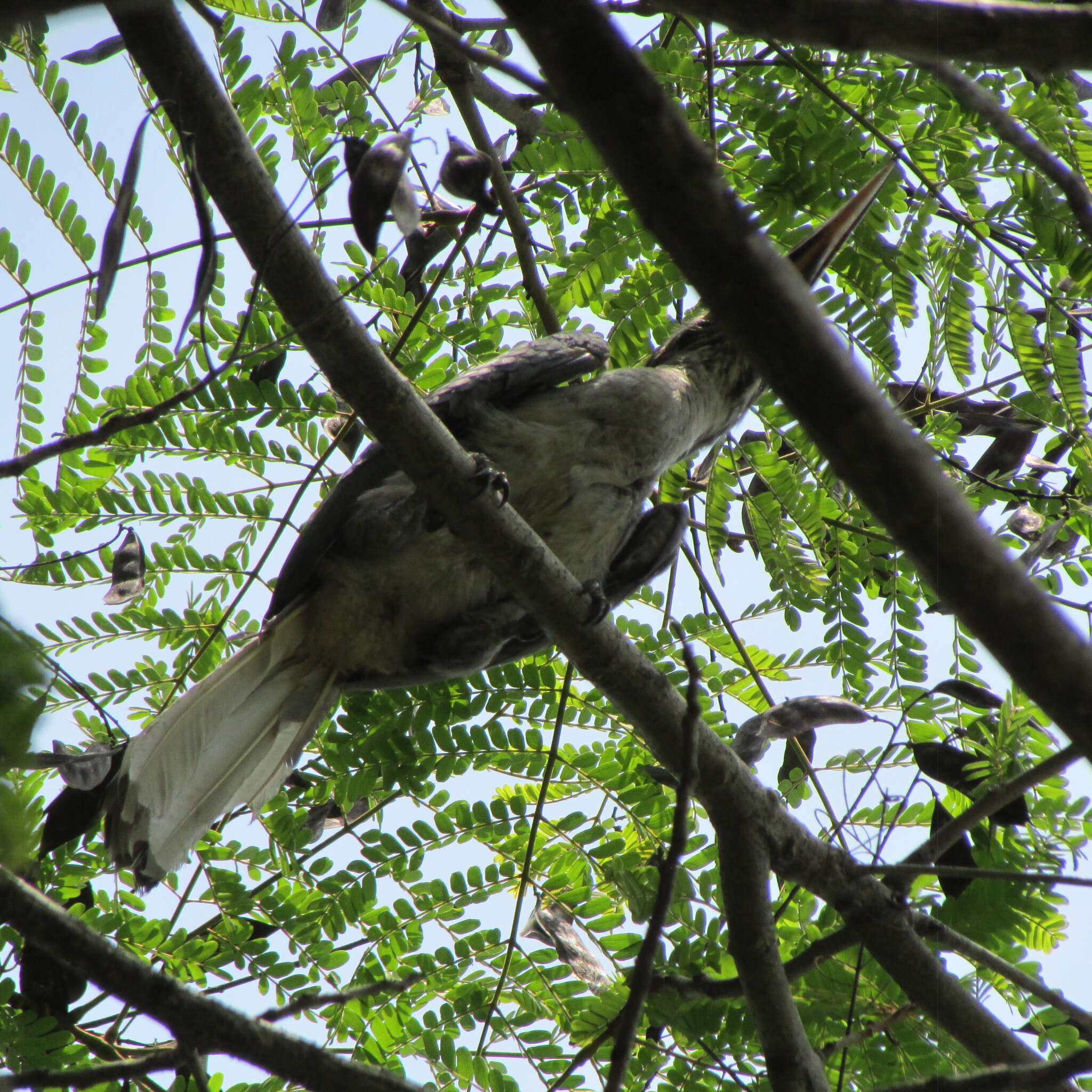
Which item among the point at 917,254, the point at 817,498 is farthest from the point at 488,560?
the point at 917,254

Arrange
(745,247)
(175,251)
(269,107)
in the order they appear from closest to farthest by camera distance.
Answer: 1. (745,247)
2. (175,251)
3. (269,107)

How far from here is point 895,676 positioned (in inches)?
121

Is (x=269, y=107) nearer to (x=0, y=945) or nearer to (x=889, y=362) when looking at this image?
(x=889, y=362)

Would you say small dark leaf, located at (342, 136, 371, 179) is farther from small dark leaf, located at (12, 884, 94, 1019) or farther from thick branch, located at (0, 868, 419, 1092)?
small dark leaf, located at (12, 884, 94, 1019)

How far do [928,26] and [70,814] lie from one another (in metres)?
2.64

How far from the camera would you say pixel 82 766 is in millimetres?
2609

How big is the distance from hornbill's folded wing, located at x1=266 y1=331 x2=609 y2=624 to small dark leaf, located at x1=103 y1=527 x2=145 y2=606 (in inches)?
19.9

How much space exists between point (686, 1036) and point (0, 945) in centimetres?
187

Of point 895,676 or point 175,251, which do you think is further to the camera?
point 895,676

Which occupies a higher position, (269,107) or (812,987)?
(269,107)

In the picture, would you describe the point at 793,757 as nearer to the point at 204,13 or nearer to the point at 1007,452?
the point at 1007,452

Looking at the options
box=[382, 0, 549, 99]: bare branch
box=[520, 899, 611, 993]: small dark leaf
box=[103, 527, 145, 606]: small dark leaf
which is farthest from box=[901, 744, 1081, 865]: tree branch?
box=[103, 527, 145, 606]: small dark leaf

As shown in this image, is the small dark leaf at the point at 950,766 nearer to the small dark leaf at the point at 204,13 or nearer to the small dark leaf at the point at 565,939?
the small dark leaf at the point at 565,939

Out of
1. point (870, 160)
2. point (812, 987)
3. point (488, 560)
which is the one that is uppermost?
point (870, 160)
